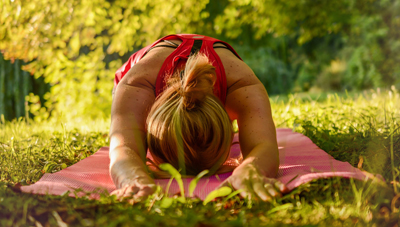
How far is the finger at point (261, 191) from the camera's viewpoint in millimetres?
1338

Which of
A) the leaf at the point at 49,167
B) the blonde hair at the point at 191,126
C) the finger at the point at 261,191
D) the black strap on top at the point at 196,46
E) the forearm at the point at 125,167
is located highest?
the black strap on top at the point at 196,46

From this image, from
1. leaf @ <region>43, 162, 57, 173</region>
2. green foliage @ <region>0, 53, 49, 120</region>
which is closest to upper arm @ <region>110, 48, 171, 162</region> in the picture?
leaf @ <region>43, 162, 57, 173</region>

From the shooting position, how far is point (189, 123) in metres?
1.74

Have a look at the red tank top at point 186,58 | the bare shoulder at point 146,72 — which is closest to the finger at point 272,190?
the red tank top at point 186,58

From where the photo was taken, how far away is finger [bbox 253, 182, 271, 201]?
1338 mm

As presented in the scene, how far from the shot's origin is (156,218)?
3.53ft

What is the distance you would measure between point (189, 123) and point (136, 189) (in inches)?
19.0

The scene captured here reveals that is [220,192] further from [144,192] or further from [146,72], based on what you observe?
[146,72]

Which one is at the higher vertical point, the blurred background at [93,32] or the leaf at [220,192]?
the blurred background at [93,32]

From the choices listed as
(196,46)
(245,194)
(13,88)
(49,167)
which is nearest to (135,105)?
(196,46)

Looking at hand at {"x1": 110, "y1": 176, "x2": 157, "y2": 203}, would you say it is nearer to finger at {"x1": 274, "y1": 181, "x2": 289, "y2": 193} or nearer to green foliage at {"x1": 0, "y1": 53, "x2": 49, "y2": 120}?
finger at {"x1": 274, "y1": 181, "x2": 289, "y2": 193}

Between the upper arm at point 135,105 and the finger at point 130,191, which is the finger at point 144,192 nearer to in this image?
the finger at point 130,191

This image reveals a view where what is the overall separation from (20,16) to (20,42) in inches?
18.9

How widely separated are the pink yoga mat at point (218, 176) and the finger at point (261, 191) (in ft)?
0.50
